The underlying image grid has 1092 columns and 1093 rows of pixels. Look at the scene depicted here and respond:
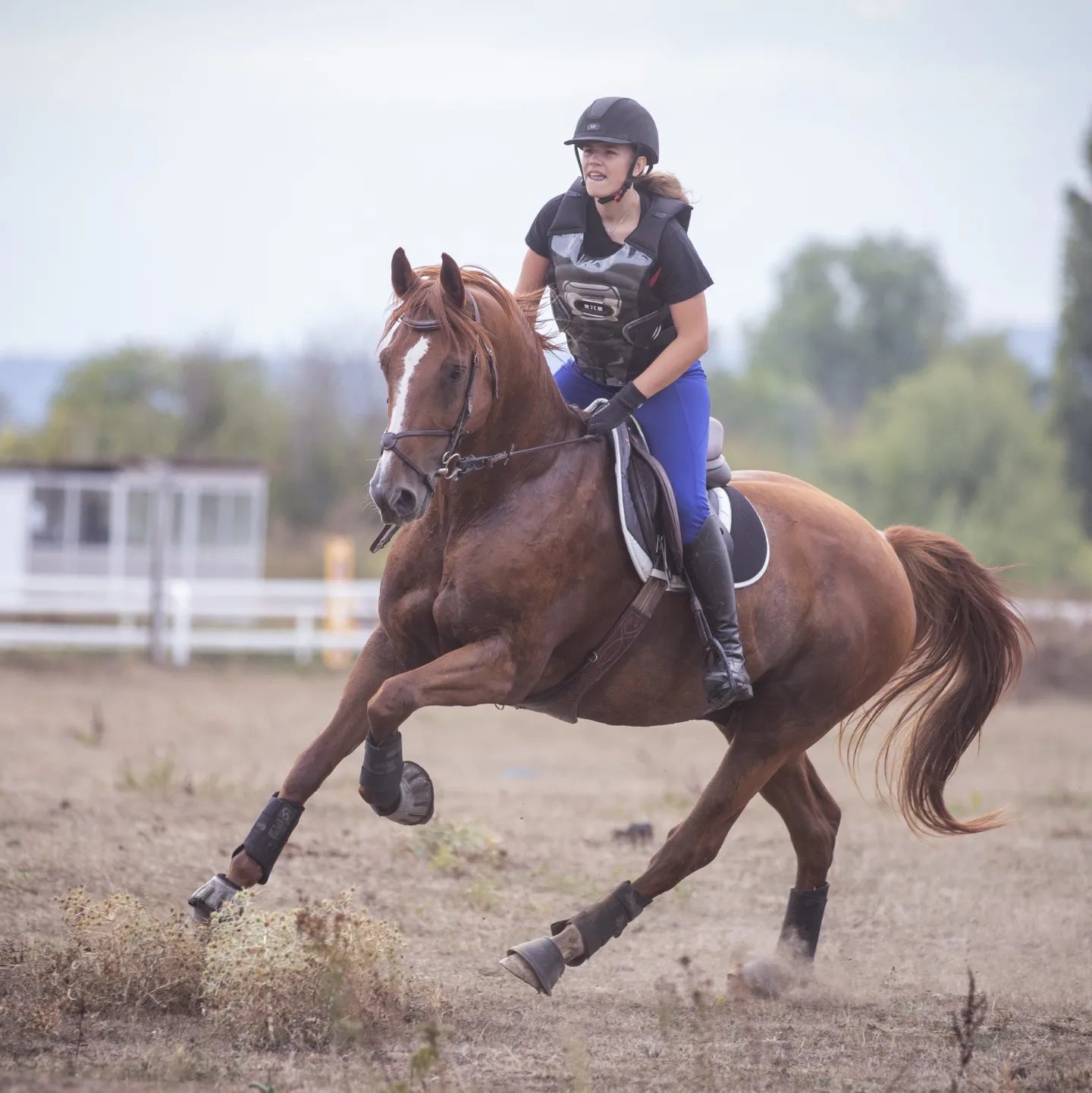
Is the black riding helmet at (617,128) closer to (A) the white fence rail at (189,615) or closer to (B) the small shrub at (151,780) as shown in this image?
(B) the small shrub at (151,780)

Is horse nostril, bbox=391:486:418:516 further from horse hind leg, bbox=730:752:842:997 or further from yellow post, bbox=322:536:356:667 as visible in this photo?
Result: yellow post, bbox=322:536:356:667

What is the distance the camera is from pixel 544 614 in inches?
218

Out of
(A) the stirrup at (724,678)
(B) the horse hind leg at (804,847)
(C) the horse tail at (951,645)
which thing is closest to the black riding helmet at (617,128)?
(A) the stirrup at (724,678)

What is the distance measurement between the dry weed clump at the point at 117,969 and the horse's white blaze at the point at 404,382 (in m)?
1.88

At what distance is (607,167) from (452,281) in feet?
2.88

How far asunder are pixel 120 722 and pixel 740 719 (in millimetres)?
10490

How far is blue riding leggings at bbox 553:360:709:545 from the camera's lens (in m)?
5.93

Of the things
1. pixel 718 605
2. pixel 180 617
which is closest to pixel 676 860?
pixel 718 605

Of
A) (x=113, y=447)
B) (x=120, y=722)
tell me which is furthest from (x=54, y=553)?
(x=120, y=722)

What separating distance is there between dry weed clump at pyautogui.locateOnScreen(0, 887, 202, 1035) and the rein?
1.61 m

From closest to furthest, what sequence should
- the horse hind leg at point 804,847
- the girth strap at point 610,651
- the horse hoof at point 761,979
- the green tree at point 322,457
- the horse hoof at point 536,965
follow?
the horse hoof at point 536,965 < the girth strap at point 610,651 < the horse hoof at point 761,979 < the horse hind leg at point 804,847 < the green tree at point 322,457

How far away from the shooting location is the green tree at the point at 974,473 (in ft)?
153

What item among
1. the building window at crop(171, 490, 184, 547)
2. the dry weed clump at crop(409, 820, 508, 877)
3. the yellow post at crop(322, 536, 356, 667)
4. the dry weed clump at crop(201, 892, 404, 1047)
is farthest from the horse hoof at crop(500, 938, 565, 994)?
the building window at crop(171, 490, 184, 547)

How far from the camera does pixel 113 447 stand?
45312mm
